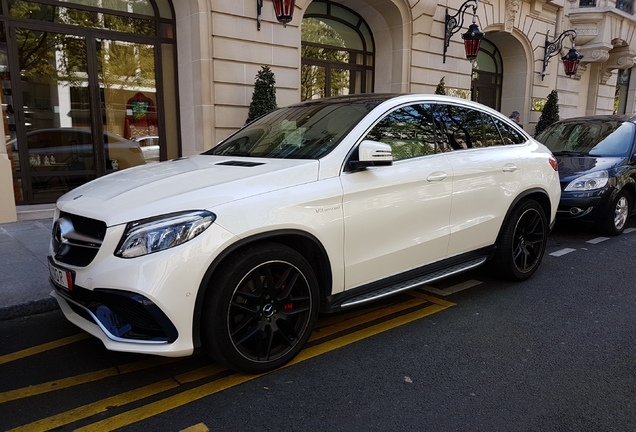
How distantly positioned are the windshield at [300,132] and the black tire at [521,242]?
190 centimetres

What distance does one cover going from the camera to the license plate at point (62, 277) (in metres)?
2.85

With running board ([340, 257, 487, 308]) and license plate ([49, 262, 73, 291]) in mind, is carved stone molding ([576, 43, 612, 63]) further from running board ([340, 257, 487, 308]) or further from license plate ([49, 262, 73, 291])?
license plate ([49, 262, 73, 291])

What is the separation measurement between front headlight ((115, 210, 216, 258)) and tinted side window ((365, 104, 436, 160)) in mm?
1572

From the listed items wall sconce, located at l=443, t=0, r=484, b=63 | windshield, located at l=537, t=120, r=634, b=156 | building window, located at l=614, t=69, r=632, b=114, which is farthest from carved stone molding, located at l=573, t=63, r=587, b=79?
windshield, located at l=537, t=120, r=634, b=156

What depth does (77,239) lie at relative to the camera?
113 inches

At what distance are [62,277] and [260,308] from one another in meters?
1.23

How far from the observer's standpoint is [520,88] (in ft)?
52.7

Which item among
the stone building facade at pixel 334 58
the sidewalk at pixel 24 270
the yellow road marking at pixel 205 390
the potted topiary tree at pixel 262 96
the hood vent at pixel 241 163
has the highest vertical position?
the stone building facade at pixel 334 58

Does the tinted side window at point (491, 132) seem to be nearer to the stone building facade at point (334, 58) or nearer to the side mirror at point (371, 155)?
the side mirror at point (371, 155)

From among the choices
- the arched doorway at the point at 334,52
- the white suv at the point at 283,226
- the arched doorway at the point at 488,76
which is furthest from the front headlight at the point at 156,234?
the arched doorway at the point at 488,76

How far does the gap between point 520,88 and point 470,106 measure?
13.1m

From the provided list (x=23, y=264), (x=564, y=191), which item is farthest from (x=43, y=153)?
(x=564, y=191)

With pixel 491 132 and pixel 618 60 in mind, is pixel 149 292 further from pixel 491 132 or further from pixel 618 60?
pixel 618 60

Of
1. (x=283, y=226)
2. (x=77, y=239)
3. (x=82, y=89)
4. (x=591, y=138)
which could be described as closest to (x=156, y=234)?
(x=77, y=239)
